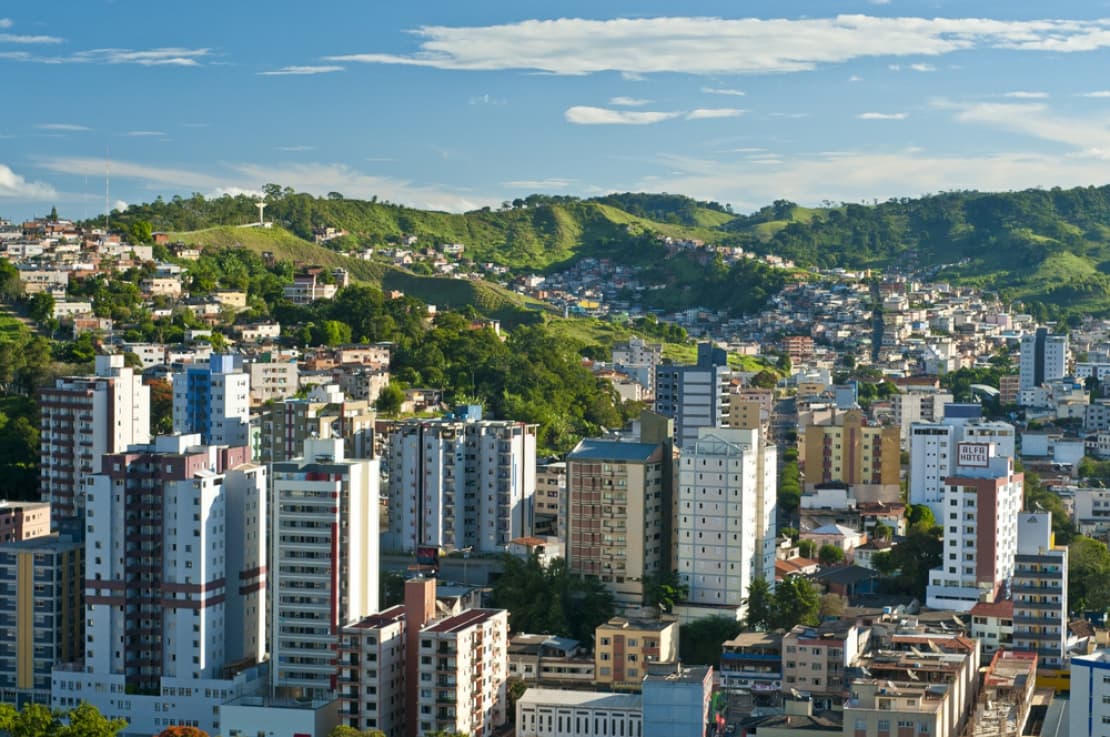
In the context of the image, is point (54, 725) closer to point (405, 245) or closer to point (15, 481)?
point (15, 481)

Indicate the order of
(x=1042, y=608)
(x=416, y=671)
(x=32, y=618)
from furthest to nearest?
(x=1042, y=608) → (x=32, y=618) → (x=416, y=671)

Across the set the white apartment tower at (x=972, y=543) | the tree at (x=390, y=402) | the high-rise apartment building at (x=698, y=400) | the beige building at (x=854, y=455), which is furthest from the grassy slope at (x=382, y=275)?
the white apartment tower at (x=972, y=543)

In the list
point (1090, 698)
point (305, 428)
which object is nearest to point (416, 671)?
point (1090, 698)

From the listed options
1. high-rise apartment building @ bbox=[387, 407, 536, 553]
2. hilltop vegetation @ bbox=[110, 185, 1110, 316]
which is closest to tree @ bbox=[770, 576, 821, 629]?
high-rise apartment building @ bbox=[387, 407, 536, 553]

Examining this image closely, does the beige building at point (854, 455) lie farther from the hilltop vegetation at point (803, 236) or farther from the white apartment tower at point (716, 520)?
the hilltop vegetation at point (803, 236)

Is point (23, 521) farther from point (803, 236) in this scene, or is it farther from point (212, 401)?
point (803, 236)

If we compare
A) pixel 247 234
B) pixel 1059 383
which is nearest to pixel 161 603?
pixel 1059 383
